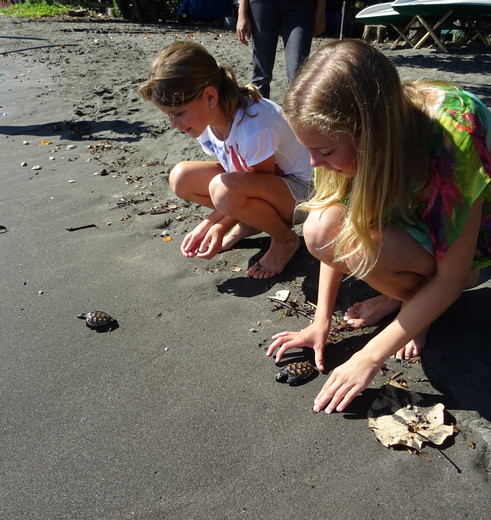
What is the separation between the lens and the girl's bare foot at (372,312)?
215 cm

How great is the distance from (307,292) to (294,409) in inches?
29.0

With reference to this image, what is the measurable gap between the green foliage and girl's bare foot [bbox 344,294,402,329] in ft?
68.5

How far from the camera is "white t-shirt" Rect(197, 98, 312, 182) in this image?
2.34m

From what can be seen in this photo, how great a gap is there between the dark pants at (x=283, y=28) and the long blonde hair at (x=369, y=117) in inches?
96.4

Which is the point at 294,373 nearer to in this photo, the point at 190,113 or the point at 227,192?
the point at 227,192

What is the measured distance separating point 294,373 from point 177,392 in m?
0.45

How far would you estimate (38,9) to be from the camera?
70.6ft

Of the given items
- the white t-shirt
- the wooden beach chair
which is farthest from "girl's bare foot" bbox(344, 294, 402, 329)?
the wooden beach chair

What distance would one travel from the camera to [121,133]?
4.83 m

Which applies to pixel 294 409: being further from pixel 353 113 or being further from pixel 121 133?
pixel 121 133

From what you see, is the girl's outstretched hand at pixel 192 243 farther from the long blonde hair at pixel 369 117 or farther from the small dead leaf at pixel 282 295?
the long blonde hair at pixel 369 117

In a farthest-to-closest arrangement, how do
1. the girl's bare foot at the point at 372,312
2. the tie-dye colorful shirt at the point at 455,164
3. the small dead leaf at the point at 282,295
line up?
the small dead leaf at the point at 282,295 < the girl's bare foot at the point at 372,312 < the tie-dye colorful shirt at the point at 455,164

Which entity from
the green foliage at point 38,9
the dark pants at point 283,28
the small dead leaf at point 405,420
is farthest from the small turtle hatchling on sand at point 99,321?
the green foliage at point 38,9

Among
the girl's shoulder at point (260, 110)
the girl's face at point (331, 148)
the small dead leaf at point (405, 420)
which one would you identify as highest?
the girl's face at point (331, 148)
